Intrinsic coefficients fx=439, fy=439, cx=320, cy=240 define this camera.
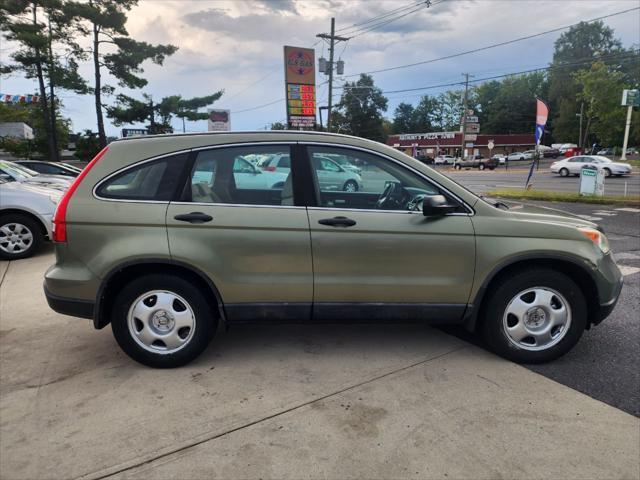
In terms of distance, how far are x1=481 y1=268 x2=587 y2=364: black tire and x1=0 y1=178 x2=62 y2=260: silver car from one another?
656 centimetres

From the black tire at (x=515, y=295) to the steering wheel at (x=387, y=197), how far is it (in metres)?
1.00

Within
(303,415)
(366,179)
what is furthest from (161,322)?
(366,179)

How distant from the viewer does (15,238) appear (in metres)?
6.71

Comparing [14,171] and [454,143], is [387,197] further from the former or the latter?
[454,143]

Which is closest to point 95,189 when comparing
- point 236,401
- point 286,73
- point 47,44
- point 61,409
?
point 61,409

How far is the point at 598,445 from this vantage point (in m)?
2.43

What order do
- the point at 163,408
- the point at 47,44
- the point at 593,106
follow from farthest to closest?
the point at 593,106 < the point at 47,44 < the point at 163,408

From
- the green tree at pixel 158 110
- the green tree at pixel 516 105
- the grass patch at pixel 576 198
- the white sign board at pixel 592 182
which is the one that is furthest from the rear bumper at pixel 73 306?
the green tree at pixel 516 105

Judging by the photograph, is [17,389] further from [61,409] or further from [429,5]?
[429,5]

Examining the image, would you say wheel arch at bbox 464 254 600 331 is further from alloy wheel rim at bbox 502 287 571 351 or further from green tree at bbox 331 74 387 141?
green tree at bbox 331 74 387 141

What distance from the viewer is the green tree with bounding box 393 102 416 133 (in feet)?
368

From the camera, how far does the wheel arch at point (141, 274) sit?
3.12m

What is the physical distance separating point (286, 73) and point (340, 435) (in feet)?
100

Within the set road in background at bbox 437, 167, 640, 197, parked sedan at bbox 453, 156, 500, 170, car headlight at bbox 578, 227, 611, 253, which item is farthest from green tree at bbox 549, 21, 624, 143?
car headlight at bbox 578, 227, 611, 253
